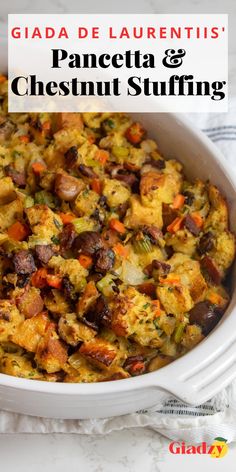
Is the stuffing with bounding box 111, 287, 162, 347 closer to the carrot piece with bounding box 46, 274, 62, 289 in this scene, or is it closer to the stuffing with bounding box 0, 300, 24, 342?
the carrot piece with bounding box 46, 274, 62, 289

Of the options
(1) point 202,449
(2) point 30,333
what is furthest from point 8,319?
(1) point 202,449

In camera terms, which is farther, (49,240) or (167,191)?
(167,191)

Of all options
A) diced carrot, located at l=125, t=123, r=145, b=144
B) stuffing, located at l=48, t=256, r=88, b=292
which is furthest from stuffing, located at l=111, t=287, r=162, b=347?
diced carrot, located at l=125, t=123, r=145, b=144

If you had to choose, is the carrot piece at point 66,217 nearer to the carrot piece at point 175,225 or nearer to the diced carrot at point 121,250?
the diced carrot at point 121,250

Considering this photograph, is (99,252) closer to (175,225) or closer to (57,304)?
(57,304)

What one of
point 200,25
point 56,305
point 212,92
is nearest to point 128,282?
point 56,305

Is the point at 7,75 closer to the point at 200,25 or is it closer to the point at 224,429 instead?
the point at 200,25
